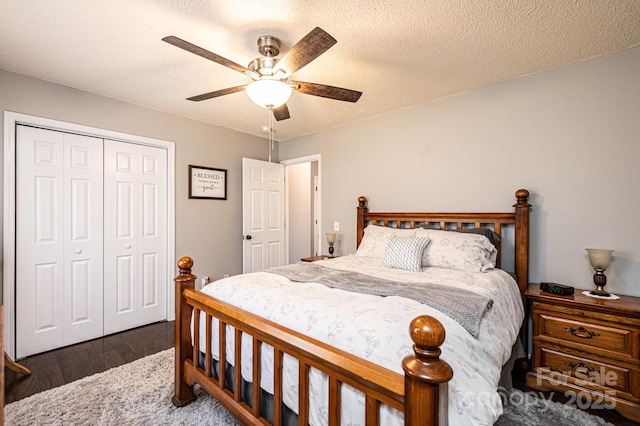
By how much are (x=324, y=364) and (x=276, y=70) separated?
66.0 inches

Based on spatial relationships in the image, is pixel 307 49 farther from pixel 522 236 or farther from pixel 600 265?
pixel 600 265

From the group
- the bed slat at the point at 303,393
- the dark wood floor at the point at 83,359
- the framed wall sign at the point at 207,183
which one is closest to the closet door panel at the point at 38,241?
the dark wood floor at the point at 83,359

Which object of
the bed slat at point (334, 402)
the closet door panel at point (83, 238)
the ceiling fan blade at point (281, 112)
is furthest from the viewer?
the closet door panel at point (83, 238)

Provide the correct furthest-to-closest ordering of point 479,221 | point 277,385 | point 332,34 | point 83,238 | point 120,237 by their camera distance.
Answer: point 120,237 < point 83,238 < point 479,221 < point 332,34 < point 277,385

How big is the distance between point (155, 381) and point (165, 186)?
2.05 metres

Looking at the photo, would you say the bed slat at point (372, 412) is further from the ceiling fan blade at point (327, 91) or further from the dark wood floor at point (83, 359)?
the dark wood floor at point (83, 359)

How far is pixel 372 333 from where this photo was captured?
1.11 metres

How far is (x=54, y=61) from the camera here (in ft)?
7.23

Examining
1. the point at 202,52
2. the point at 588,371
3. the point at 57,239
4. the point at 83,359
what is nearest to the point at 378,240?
the point at 588,371

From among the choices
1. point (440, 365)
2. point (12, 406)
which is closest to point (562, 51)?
point (440, 365)

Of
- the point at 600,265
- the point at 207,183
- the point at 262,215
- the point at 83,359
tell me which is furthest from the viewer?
the point at 262,215

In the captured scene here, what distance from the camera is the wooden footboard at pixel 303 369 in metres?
0.78

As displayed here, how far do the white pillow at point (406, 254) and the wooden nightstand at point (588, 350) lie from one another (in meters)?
0.80

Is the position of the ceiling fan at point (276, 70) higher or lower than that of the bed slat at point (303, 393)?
higher
